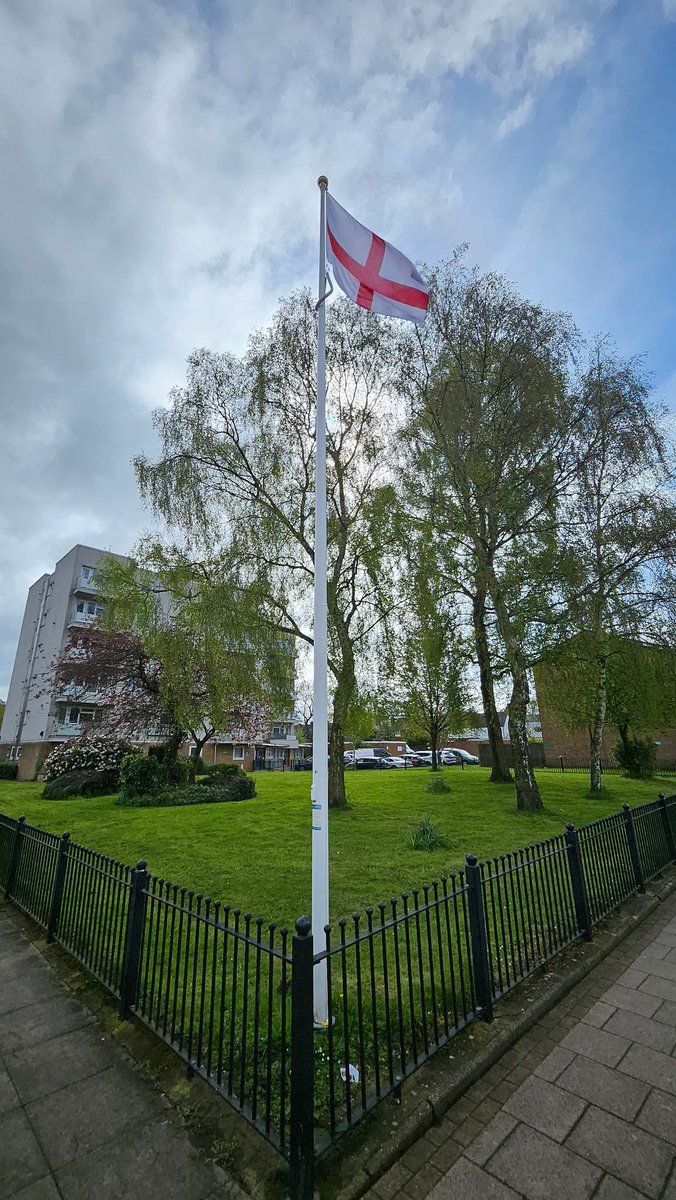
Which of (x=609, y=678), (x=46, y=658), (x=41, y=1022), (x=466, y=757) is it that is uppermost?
(x=46, y=658)

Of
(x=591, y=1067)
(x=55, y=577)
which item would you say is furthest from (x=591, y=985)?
(x=55, y=577)

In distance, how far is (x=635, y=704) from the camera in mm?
15234

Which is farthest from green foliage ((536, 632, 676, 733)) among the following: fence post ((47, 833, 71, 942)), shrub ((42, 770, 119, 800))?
shrub ((42, 770, 119, 800))

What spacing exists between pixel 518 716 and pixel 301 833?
700cm

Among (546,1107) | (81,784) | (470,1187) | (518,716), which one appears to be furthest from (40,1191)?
(81,784)

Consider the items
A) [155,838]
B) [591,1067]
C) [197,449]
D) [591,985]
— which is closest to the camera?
[591,1067]

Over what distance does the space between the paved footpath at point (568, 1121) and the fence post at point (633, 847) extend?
9.20 feet

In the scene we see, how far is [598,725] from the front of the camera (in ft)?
55.3

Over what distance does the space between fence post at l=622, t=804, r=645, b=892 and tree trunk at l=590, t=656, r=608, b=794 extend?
704cm

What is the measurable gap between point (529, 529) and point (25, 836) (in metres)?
13.1

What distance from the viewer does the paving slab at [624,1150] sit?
2535 millimetres

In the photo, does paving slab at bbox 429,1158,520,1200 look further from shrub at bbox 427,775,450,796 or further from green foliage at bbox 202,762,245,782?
green foliage at bbox 202,762,245,782

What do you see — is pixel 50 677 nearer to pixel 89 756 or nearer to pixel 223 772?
pixel 89 756

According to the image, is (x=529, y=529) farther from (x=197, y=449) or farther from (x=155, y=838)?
(x=155, y=838)
